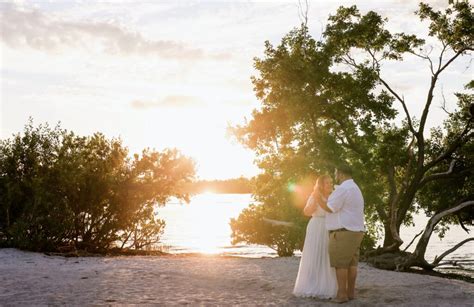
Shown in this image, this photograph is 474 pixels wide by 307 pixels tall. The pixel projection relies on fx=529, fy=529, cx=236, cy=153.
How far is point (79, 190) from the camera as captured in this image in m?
18.6

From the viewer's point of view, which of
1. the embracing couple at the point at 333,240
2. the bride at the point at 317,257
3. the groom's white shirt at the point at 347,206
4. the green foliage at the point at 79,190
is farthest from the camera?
the green foliage at the point at 79,190

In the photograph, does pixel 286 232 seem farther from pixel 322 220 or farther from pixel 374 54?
pixel 322 220

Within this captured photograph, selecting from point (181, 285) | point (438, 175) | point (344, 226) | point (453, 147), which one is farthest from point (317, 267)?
point (453, 147)

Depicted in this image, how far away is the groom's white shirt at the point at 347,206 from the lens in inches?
336

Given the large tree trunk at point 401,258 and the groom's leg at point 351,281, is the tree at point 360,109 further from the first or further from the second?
the groom's leg at point 351,281

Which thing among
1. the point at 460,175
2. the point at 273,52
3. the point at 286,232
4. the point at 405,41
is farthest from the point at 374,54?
the point at 286,232

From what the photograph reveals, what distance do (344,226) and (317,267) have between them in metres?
1.06

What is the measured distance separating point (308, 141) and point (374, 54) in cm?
451

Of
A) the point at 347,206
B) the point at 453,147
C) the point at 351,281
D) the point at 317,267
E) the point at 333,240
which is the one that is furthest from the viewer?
the point at 453,147

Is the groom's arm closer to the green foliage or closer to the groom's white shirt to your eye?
the groom's white shirt

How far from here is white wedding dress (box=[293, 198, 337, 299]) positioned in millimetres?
9070

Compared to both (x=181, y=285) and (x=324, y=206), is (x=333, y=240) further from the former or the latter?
(x=181, y=285)

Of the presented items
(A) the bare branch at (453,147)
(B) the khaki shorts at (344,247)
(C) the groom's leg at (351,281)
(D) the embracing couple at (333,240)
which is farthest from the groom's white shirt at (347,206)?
(A) the bare branch at (453,147)

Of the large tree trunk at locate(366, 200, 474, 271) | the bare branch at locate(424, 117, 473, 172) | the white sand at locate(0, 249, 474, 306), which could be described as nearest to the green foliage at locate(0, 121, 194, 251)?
the white sand at locate(0, 249, 474, 306)
